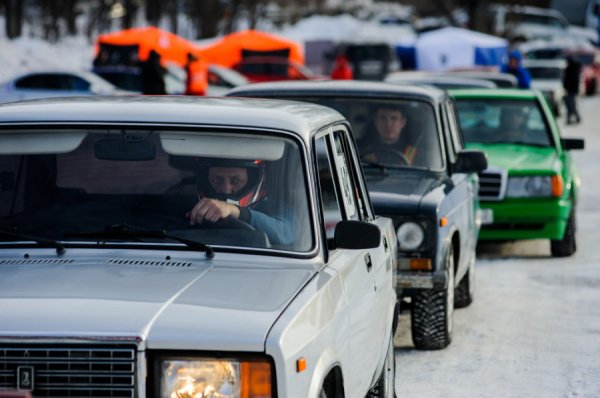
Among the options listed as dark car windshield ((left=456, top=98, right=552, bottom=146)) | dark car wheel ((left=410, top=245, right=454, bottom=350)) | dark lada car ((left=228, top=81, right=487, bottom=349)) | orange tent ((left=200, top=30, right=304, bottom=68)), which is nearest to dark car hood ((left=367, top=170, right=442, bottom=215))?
dark lada car ((left=228, top=81, right=487, bottom=349))

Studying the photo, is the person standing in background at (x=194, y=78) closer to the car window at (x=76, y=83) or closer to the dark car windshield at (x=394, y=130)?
the car window at (x=76, y=83)

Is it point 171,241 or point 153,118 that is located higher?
point 153,118

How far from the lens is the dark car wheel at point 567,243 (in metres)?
13.2

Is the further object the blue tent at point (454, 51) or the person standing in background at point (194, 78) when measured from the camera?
the blue tent at point (454, 51)

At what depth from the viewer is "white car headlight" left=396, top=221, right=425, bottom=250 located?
8.70 meters

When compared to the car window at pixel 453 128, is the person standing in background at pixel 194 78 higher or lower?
lower

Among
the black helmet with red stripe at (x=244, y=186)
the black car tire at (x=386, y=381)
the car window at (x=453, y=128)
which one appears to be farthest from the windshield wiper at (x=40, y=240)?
the car window at (x=453, y=128)

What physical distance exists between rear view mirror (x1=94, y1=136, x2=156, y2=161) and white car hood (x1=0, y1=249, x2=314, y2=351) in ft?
1.66

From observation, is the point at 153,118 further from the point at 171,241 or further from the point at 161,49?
the point at 161,49

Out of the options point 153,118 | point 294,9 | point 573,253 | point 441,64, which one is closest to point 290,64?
point 441,64

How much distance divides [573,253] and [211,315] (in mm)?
9410

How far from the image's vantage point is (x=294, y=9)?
88.8 metres

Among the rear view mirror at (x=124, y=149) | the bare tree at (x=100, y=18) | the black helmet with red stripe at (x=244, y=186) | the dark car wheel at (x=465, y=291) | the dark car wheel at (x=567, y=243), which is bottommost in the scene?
the bare tree at (x=100, y=18)

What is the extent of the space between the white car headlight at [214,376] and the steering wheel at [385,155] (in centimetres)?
563
